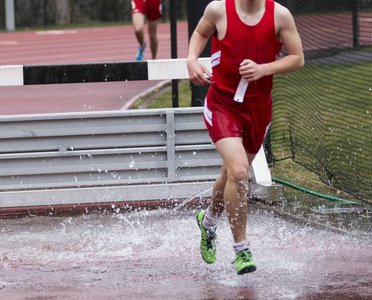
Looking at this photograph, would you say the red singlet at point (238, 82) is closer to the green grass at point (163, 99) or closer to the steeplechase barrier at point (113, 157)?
the steeplechase barrier at point (113, 157)

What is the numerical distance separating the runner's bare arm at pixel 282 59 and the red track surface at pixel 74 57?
7.21 metres

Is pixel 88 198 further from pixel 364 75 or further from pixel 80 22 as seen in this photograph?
pixel 80 22

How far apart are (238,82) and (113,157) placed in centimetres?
238

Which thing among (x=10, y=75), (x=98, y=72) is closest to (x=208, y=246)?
(x=98, y=72)

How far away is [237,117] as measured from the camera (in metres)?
5.00

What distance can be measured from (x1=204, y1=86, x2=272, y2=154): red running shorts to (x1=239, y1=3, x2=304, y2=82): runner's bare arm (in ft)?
0.88

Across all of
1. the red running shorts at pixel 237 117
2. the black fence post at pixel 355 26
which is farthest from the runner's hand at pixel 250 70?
the black fence post at pixel 355 26

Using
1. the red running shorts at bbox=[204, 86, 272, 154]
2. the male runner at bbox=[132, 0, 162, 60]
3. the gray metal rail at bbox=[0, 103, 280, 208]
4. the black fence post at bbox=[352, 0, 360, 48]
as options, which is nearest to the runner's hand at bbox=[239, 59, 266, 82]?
the red running shorts at bbox=[204, 86, 272, 154]

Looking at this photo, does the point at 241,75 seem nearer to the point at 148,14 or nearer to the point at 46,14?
the point at 148,14

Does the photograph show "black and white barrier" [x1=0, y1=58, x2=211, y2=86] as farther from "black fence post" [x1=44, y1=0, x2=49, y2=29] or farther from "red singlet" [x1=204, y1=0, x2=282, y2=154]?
"black fence post" [x1=44, y1=0, x2=49, y2=29]

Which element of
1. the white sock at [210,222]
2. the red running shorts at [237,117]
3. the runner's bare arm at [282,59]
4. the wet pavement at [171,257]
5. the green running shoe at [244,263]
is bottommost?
the wet pavement at [171,257]

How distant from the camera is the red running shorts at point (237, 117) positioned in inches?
195

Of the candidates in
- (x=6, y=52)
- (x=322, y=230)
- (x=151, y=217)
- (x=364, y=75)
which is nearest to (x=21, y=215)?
(x=151, y=217)

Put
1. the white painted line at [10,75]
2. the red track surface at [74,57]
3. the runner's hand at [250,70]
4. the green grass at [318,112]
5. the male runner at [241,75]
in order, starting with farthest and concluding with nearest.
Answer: the red track surface at [74,57]
the green grass at [318,112]
the white painted line at [10,75]
the male runner at [241,75]
the runner's hand at [250,70]
